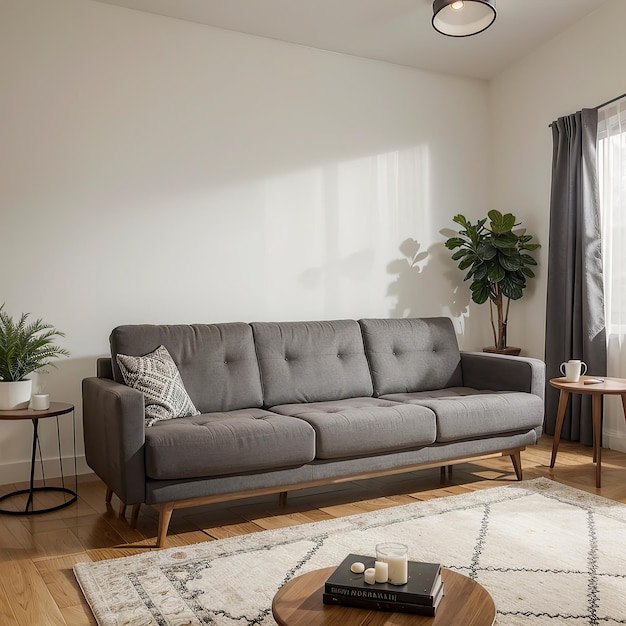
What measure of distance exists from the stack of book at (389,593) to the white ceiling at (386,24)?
344 cm

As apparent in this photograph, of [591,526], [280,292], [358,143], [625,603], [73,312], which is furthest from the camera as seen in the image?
[358,143]

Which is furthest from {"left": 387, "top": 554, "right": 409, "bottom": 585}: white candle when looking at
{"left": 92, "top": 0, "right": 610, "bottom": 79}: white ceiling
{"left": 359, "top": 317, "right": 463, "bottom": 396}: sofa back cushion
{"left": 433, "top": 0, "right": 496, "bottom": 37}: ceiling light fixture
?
{"left": 92, "top": 0, "right": 610, "bottom": 79}: white ceiling

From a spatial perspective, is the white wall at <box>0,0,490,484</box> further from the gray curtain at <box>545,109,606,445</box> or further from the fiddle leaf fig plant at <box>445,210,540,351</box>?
the gray curtain at <box>545,109,606,445</box>

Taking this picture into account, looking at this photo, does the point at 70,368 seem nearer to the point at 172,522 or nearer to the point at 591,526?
the point at 172,522

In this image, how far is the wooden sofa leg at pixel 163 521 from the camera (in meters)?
2.70

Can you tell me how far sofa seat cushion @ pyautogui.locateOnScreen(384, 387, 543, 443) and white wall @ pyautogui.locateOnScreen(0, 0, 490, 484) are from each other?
1322 mm

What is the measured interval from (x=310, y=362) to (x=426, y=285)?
Result: 4.98ft

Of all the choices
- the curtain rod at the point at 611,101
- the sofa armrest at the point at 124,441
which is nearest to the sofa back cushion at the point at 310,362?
the sofa armrest at the point at 124,441

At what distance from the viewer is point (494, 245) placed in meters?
4.74

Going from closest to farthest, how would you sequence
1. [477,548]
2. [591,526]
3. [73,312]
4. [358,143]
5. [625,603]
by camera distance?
[625,603]
[477,548]
[591,526]
[73,312]
[358,143]

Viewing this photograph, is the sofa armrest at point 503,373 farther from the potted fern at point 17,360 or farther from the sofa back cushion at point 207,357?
the potted fern at point 17,360

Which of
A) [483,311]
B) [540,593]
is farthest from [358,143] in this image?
[540,593]

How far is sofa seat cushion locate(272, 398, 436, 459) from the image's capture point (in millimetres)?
3082

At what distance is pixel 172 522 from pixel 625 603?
185 centimetres
